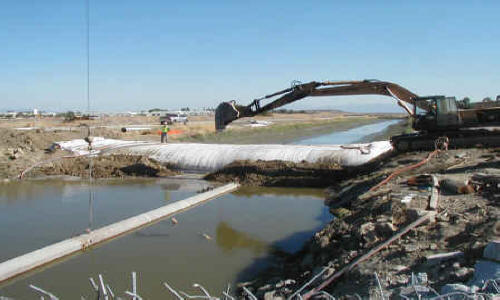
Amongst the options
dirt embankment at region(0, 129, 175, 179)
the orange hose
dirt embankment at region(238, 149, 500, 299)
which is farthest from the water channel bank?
dirt embankment at region(0, 129, 175, 179)

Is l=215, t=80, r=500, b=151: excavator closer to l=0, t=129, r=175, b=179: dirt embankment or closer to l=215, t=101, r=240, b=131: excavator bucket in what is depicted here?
l=215, t=101, r=240, b=131: excavator bucket

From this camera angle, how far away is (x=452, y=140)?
12398 millimetres

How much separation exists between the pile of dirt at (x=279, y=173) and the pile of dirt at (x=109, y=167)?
2.20 meters

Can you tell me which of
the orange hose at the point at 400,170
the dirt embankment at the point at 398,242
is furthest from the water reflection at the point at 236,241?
the orange hose at the point at 400,170

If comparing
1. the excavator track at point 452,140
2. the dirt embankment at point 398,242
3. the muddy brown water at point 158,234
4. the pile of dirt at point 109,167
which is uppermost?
the excavator track at point 452,140

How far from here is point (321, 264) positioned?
5.75 meters

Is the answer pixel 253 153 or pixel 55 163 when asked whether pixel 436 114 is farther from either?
pixel 55 163

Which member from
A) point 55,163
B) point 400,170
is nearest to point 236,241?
point 400,170

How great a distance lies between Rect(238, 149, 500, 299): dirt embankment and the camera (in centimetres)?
436

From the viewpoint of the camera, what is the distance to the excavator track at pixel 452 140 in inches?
476

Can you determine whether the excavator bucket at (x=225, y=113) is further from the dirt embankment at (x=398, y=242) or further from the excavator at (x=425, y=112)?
the dirt embankment at (x=398, y=242)

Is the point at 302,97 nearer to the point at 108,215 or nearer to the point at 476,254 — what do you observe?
the point at 108,215

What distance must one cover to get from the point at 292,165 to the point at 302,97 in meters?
2.28

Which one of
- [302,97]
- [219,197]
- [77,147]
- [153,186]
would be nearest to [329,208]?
[219,197]
